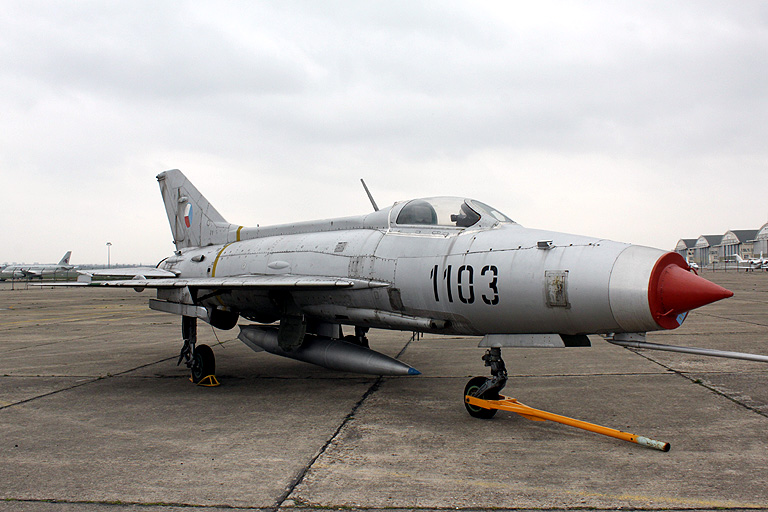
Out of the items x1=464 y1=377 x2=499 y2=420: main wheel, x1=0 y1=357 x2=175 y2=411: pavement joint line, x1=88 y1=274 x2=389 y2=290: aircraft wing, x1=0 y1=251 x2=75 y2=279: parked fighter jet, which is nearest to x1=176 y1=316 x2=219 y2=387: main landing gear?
x1=88 y1=274 x2=389 y2=290: aircraft wing

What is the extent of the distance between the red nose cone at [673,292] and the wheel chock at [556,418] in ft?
3.32

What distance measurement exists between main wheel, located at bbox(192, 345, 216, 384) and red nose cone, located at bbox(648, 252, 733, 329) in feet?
19.5

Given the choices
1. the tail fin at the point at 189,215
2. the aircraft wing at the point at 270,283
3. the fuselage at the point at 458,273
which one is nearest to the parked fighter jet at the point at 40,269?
the tail fin at the point at 189,215

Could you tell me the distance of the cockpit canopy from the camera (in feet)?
20.9

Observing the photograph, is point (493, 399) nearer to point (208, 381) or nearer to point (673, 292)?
point (673, 292)

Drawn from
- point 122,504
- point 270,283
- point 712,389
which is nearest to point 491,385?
point 270,283

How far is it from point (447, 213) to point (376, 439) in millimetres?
2774

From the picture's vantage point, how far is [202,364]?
26.2 feet

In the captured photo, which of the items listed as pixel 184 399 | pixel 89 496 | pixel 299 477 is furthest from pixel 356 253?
pixel 89 496

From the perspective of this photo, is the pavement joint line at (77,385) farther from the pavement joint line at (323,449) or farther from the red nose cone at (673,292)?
the red nose cone at (673,292)

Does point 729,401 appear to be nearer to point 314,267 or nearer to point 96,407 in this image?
point 314,267

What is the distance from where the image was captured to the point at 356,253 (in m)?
7.13

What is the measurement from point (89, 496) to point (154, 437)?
1.49 metres

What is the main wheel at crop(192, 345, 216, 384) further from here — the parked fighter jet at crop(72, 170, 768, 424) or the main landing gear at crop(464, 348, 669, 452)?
the main landing gear at crop(464, 348, 669, 452)
